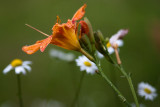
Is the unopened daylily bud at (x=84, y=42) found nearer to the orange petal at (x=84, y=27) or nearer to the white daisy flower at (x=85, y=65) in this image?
the orange petal at (x=84, y=27)

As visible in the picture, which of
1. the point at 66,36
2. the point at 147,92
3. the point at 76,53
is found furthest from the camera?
the point at 76,53

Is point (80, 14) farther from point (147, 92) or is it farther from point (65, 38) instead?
point (147, 92)

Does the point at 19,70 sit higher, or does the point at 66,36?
the point at 19,70

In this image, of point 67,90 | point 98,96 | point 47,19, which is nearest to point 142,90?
point 98,96

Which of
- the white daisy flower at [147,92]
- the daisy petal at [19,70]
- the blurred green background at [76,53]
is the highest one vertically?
the blurred green background at [76,53]

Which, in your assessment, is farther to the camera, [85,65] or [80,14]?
[85,65]

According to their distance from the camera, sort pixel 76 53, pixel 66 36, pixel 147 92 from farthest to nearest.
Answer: pixel 76 53, pixel 147 92, pixel 66 36

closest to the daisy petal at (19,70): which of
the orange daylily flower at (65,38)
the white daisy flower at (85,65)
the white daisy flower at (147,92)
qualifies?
the white daisy flower at (85,65)

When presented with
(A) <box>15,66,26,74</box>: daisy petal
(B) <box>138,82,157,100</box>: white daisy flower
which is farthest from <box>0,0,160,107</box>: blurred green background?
(A) <box>15,66,26,74</box>: daisy petal

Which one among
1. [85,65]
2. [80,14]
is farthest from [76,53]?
[80,14]
